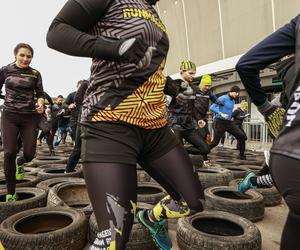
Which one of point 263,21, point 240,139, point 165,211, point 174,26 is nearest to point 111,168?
point 165,211

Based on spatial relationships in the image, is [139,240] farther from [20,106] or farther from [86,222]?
[20,106]

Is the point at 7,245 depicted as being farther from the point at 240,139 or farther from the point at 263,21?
the point at 263,21

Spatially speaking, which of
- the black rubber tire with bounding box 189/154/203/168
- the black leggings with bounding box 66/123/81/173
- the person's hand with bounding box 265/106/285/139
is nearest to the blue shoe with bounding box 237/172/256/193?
the person's hand with bounding box 265/106/285/139

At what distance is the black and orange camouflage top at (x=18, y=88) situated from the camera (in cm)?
376

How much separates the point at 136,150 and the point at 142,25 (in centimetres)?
76

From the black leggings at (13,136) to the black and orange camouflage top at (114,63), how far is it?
87.6 inches

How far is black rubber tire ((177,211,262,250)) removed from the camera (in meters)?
2.47

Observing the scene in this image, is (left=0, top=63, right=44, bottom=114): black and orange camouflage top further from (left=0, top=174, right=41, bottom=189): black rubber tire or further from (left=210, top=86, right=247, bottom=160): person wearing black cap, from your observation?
(left=210, top=86, right=247, bottom=160): person wearing black cap

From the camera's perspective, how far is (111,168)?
5.03 feet

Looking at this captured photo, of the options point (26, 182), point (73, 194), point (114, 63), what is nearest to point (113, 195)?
point (114, 63)

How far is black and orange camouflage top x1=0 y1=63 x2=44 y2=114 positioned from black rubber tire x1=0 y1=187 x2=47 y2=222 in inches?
44.7

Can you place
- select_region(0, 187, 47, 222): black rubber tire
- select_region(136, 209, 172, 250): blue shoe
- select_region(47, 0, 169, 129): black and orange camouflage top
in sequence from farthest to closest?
select_region(0, 187, 47, 222): black rubber tire → select_region(136, 209, 172, 250): blue shoe → select_region(47, 0, 169, 129): black and orange camouflage top

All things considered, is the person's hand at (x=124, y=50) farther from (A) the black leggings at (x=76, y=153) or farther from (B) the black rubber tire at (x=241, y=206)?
(A) the black leggings at (x=76, y=153)

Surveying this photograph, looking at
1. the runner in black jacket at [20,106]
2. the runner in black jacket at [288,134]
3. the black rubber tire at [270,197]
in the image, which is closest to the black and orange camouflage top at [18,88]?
the runner in black jacket at [20,106]
